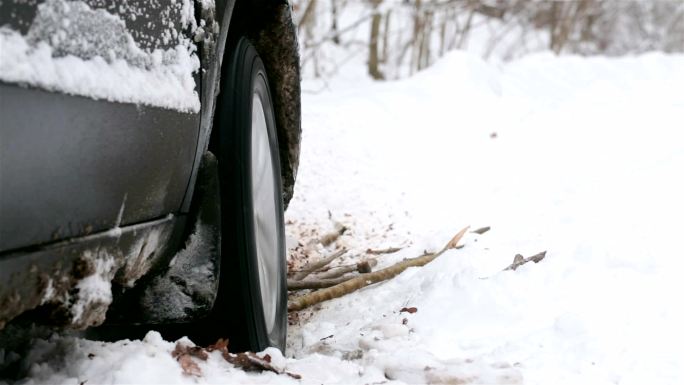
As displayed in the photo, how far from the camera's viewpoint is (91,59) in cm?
148

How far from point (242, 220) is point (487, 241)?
168 cm

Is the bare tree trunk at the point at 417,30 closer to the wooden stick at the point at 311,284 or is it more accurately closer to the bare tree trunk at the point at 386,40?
the bare tree trunk at the point at 386,40

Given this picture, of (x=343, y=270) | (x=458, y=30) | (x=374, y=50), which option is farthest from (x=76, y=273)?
(x=458, y=30)

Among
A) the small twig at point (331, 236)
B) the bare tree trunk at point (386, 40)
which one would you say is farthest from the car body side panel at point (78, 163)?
the bare tree trunk at point (386, 40)

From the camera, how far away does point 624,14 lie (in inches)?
1029

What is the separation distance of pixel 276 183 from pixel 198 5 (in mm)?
1044

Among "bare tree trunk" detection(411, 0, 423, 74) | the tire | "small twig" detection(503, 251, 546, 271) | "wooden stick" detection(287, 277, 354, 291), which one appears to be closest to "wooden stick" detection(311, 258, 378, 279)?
"wooden stick" detection(287, 277, 354, 291)

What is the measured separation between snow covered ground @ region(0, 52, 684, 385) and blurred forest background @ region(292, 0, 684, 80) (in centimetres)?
110

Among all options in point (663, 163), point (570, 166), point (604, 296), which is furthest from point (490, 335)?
point (570, 166)

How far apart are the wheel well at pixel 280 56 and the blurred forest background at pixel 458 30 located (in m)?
2.31

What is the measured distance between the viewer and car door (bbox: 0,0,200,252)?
1.29 metres

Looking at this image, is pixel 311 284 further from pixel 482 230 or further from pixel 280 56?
pixel 280 56

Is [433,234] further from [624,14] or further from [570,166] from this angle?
[624,14]

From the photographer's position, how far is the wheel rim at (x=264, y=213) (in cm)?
242
